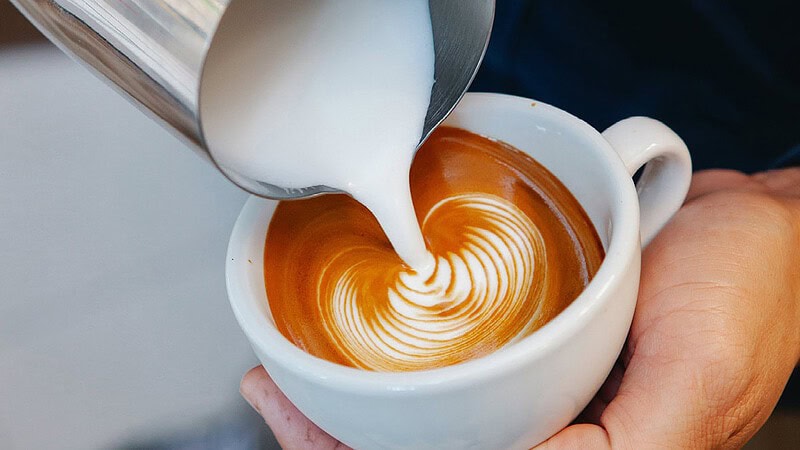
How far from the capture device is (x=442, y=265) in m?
0.67

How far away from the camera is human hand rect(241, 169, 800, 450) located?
63cm

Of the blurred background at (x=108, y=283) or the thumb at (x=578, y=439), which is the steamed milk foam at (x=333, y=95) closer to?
the thumb at (x=578, y=439)

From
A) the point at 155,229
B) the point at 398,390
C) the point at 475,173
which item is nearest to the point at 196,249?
the point at 155,229

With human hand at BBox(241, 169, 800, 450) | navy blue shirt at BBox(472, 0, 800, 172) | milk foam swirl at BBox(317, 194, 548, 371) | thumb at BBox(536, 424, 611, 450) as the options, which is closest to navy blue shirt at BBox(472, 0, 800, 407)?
navy blue shirt at BBox(472, 0, 800, 172)

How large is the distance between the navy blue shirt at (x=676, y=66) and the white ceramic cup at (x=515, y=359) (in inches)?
9.1

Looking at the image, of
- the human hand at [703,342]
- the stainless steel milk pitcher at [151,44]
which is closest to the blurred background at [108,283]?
the human hand at [703,342]

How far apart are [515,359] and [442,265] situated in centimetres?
20

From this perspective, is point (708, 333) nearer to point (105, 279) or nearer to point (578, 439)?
point (578, 439)

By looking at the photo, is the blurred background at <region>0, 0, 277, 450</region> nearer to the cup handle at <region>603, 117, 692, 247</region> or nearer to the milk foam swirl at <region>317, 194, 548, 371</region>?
the milk foam swirl at <region>317, 194, 548, 371</region>

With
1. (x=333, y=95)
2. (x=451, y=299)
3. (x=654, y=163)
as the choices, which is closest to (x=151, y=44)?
(x=333, y=95)

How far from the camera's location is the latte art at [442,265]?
618mm

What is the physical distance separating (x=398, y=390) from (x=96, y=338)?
64 cm

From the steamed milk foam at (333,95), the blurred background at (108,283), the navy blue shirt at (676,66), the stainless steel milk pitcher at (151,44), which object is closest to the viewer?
the stainless steel milk pitcher at (151,44)

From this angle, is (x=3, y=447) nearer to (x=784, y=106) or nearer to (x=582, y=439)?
(x=582, y=439)
